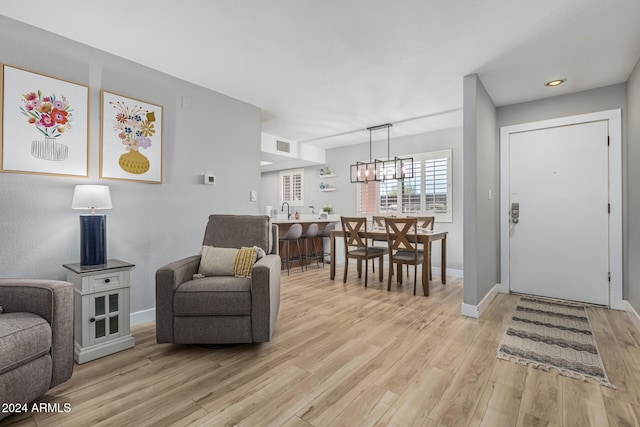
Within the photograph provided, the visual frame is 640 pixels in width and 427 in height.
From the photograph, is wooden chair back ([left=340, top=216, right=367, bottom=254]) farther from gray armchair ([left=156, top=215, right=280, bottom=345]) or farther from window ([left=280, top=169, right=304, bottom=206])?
window ([left=280, top=169, right=304, bottom=206])

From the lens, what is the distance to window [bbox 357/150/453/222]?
5105 mm

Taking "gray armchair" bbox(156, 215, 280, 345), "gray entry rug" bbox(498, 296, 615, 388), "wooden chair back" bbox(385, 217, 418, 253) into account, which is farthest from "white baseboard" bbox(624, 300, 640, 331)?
"gray armchair" bbox(156, 215, 280, 345)

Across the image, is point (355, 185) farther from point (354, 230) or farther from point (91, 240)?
point (91, 240)

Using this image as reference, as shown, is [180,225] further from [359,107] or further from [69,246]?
[359,107]

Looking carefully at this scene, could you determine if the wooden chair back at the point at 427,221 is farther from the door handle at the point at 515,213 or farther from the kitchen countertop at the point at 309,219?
the kitchen countertop at the point at 309,219

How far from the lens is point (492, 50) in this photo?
2.59 m

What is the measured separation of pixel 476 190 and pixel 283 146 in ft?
12.2

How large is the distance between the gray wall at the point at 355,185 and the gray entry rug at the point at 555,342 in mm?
1811

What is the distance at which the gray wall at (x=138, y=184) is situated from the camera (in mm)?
2236

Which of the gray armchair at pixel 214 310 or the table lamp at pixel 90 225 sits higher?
the table lamp at pixel 90 225

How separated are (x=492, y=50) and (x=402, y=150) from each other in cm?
304

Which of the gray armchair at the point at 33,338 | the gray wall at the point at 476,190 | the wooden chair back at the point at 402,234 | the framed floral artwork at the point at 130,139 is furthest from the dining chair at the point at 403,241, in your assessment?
the gray armchair at the point at 33,338

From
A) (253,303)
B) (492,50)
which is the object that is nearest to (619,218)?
(492,50)

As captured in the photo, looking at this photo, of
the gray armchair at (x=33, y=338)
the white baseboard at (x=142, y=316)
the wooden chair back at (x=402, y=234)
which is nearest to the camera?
the gray armchair at (x=33, y=338)
